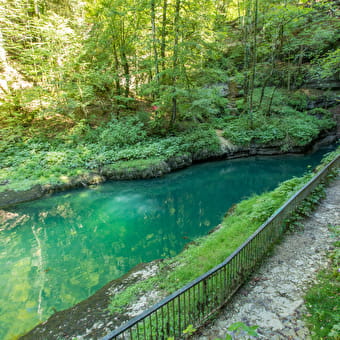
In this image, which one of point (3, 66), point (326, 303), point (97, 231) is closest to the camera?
point (326, 303)

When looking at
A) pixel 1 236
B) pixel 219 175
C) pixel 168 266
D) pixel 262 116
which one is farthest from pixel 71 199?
pixel 262 116

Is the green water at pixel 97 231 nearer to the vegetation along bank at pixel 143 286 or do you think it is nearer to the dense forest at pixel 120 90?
the vegetation along bank at pixel 143 286

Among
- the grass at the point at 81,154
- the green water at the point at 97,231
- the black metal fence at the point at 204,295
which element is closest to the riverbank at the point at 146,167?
the grass at the point at 81,154

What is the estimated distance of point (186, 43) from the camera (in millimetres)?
14320

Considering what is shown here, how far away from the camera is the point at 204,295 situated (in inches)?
136

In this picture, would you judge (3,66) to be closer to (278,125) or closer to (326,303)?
(278,125)

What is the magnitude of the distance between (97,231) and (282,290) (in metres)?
7.26

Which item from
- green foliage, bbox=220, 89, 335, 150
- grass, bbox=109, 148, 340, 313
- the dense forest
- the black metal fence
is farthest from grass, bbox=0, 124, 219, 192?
the black metal fence

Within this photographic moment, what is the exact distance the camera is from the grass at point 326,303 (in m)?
2.82

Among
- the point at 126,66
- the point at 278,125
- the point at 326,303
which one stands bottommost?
the point at 326,303

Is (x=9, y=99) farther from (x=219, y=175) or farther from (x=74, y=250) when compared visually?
(x=219, y=175)

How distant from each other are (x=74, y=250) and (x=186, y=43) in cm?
1384

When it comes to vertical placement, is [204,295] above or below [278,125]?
below

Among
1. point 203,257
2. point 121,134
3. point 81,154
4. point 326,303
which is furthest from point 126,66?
point 326,303
